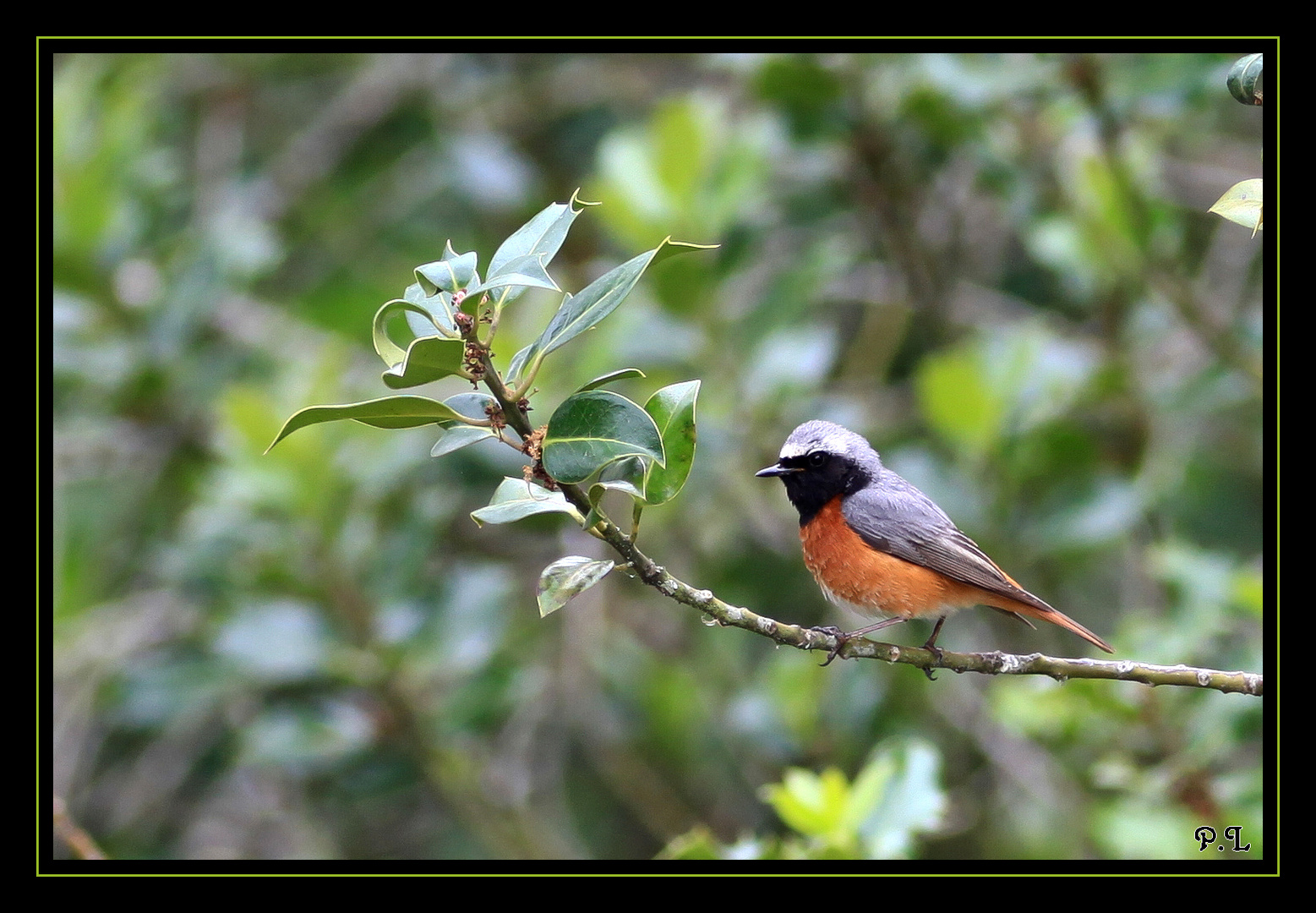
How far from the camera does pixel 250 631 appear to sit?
16.9 feet

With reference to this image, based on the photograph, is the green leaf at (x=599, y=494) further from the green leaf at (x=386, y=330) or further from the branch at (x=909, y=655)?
the green leaf at (x=386, y=330)

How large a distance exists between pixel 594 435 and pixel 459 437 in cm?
27

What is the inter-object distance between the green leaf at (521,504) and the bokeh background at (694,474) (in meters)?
2.71

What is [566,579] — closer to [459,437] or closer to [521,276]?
[459,437]

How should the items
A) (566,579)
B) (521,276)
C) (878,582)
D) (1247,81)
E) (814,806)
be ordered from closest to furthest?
(521,276), (566,579), (1247,81), (814,806), (878,582)

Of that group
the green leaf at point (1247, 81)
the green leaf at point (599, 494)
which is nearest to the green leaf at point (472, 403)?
the green leaf at point (599, 494)

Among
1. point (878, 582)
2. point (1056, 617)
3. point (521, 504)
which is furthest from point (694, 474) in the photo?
point (521, 504)

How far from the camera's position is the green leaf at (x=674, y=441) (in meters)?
2.42

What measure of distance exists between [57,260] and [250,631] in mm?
2036

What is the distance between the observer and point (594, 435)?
7.34ft

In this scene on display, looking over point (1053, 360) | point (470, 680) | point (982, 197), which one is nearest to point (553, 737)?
point (470, 680)

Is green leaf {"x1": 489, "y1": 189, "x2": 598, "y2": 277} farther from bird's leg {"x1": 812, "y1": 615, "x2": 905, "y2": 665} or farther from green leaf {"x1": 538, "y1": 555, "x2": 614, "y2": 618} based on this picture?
bird's leg {"x1": 812, "y1": 615, "x2": 905, "y2": 665}

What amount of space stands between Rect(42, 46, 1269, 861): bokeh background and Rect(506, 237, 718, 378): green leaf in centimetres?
278
